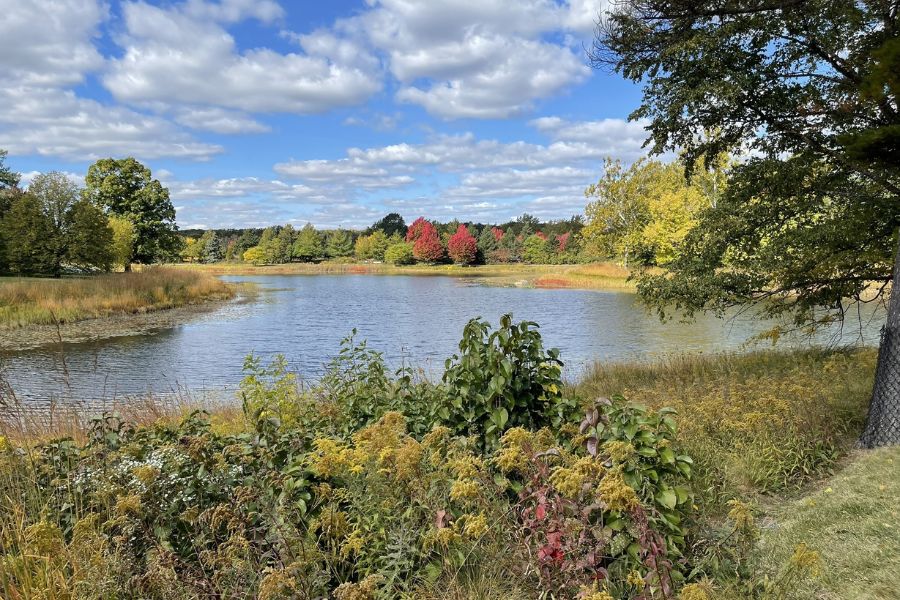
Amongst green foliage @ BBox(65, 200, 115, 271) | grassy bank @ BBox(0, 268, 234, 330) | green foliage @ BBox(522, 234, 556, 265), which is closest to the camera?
grassy bank @ BBox(0, 268, 234, 330)

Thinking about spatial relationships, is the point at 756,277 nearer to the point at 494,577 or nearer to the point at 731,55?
the point at 731,55

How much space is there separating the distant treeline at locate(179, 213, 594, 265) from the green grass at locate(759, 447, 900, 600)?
7901 centimetres

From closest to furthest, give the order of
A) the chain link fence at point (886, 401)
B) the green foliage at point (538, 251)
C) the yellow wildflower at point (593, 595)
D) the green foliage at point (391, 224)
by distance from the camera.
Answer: the yellow wildflower at point (593, 595)
the chain link fence at point (886, 401)
the green foliage at point (538, 251)
the green foliage at point (391, 224)

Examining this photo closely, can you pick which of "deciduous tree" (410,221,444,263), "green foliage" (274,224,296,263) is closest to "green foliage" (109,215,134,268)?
"deciduous tree" (410,221,444,263)

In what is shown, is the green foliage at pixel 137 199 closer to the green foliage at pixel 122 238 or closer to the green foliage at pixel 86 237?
the green foliage at pixel 122 238

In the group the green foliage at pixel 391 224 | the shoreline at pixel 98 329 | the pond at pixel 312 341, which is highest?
the green foliage at pixel 391 224

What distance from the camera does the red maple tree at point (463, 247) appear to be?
92.8 meters

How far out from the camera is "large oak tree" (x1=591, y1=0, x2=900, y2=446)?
25.9 feet

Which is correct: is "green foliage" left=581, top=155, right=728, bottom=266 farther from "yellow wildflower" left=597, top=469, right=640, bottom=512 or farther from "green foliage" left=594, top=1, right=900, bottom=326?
"yellow wildflower" left=597, top=469, right=640, bottom=512

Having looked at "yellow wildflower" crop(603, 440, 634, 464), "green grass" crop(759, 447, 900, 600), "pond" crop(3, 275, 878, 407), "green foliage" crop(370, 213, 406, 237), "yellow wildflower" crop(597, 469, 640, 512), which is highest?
"green foliage" crop(370, 213, 406, 237)

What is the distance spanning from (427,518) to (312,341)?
18.2m

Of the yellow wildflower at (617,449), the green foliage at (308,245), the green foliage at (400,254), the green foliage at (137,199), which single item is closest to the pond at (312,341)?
the yellow wildflower at (617,449)

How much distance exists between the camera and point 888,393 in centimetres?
539

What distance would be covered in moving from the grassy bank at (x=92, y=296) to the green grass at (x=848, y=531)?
21304mm
